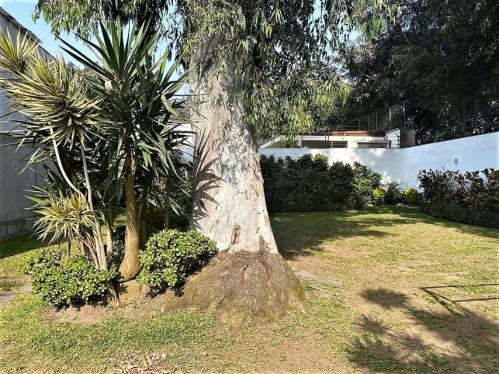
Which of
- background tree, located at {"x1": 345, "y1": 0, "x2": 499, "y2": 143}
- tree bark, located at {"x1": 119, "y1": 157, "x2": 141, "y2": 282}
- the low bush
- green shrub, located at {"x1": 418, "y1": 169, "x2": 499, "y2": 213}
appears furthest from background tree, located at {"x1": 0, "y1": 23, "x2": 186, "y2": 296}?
the low bush

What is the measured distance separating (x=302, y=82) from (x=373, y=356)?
9.36ft

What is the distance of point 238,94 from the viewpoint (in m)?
5.01

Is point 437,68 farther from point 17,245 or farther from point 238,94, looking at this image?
point 17,245

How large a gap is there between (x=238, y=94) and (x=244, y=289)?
7.04ft

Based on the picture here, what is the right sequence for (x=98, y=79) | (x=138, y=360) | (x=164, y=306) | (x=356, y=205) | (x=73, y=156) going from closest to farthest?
(x=138, y=360) < (x=98, y=79) < (x=164, y=306) < (x=73, y=156) < (x=356, y=205)

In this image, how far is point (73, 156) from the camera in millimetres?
5066

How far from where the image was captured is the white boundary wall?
1187 centimetres

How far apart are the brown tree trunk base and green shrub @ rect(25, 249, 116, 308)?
89 centimetres

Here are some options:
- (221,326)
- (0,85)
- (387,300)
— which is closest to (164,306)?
(221,326)

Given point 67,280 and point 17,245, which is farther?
point 17,245

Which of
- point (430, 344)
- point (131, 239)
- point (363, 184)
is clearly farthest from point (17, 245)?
point (363, 184)

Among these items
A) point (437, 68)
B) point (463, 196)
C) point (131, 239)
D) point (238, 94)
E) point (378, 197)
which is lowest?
point (131, 239)

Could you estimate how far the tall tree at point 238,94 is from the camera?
4.55 metres

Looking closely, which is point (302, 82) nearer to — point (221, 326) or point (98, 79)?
point (98, 79)
